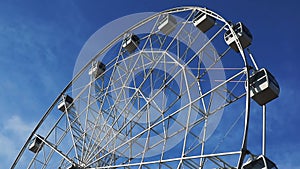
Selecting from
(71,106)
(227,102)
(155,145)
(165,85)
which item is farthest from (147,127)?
(71,106)

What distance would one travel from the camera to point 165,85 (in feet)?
73.9

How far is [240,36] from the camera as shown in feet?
64.4

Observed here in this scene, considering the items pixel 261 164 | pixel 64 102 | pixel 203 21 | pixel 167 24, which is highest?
pixel 167 24

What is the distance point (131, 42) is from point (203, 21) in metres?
5.31

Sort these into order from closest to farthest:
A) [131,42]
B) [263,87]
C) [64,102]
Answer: [263,87], [131,42], [64,102]

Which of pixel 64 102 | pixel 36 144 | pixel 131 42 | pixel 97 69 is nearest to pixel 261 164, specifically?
pixel 131 42

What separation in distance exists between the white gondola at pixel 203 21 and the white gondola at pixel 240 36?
74.0 inches

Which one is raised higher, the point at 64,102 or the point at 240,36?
the point at 64,102

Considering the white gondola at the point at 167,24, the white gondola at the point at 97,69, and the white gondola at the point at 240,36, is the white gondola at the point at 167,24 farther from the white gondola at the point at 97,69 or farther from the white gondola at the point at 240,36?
the white gondola at the point at 97,69

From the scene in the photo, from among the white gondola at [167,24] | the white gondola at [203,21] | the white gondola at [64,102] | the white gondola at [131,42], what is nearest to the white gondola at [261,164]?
the white gondola at [203,21]

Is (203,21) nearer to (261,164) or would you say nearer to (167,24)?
(167,24)

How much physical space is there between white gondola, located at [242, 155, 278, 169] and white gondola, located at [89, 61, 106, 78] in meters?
13.7

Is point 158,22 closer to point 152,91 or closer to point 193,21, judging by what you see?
point 193,21

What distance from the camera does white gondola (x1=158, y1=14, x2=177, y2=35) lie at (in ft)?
77.1
